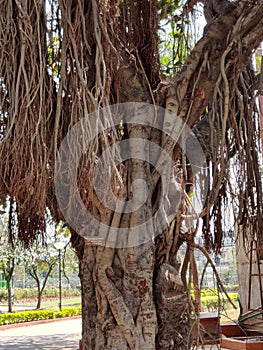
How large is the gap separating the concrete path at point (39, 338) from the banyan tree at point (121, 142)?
5945 millimetres

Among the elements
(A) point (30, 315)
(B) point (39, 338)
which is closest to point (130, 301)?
(B) point (39, 338)

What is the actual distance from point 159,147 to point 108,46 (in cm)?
60

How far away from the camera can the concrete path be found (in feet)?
28.9

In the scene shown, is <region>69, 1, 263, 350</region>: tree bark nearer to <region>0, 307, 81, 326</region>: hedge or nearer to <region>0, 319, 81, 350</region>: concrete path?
<region>0, 319, 81, 350</region>: concrete path

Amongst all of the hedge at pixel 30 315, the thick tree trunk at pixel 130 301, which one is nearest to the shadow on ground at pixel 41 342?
the hedge at pixel 30 315

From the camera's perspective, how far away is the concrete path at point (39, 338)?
8.81m

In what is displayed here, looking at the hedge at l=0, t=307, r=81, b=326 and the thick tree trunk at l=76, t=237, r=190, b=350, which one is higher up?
the thick tree trunk at l=76, t=237, r=190, b=350

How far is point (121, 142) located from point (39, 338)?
8673 millimetres

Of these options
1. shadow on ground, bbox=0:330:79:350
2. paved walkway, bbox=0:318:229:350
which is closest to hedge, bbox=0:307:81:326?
paved walkway, bbox=0:318:229:350

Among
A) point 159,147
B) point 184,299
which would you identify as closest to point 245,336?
point 184,299

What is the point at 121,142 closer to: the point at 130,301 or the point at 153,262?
the point at 153,262

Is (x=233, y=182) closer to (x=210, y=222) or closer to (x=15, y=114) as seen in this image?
(x=210, y=222)

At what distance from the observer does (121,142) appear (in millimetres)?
2748

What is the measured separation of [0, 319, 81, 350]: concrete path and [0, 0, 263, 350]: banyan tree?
5.94 m
